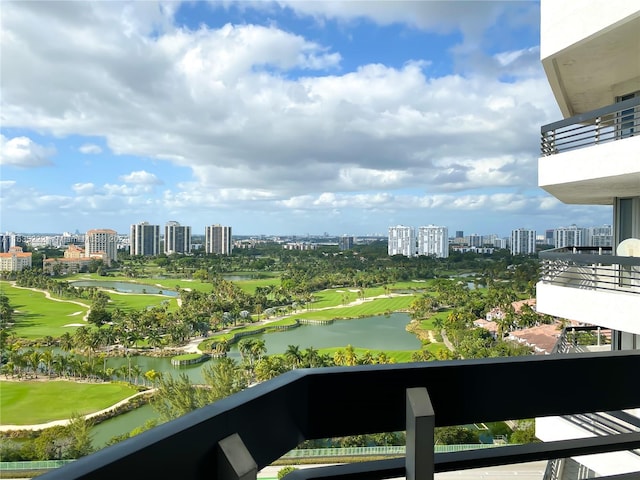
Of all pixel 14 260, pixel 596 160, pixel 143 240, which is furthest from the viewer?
pixel 143 240

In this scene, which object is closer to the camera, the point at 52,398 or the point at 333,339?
the point at 52,398

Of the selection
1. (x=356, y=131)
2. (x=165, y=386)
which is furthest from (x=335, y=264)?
(x=356, y=131)

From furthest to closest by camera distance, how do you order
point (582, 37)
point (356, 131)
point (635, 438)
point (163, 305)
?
point (356, 131) → point (163, 305) → point (582, 37) → point (635, 438)

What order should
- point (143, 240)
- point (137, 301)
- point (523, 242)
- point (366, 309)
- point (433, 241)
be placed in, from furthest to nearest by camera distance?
1. point (143, 240)
2. point (433, 241)
3. point (366, 309)
4. point (137, 301)
5. point (523, 242)

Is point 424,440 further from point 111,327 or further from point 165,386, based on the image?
point 111,327

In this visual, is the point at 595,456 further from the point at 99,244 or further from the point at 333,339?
the point at 99,244

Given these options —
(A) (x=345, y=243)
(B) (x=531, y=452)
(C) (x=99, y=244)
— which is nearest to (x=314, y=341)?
(A) (x=345, y=243)

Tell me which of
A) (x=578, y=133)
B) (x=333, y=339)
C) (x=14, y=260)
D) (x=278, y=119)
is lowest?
(x=333, y=339)

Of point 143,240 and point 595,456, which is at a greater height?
point 143,240
